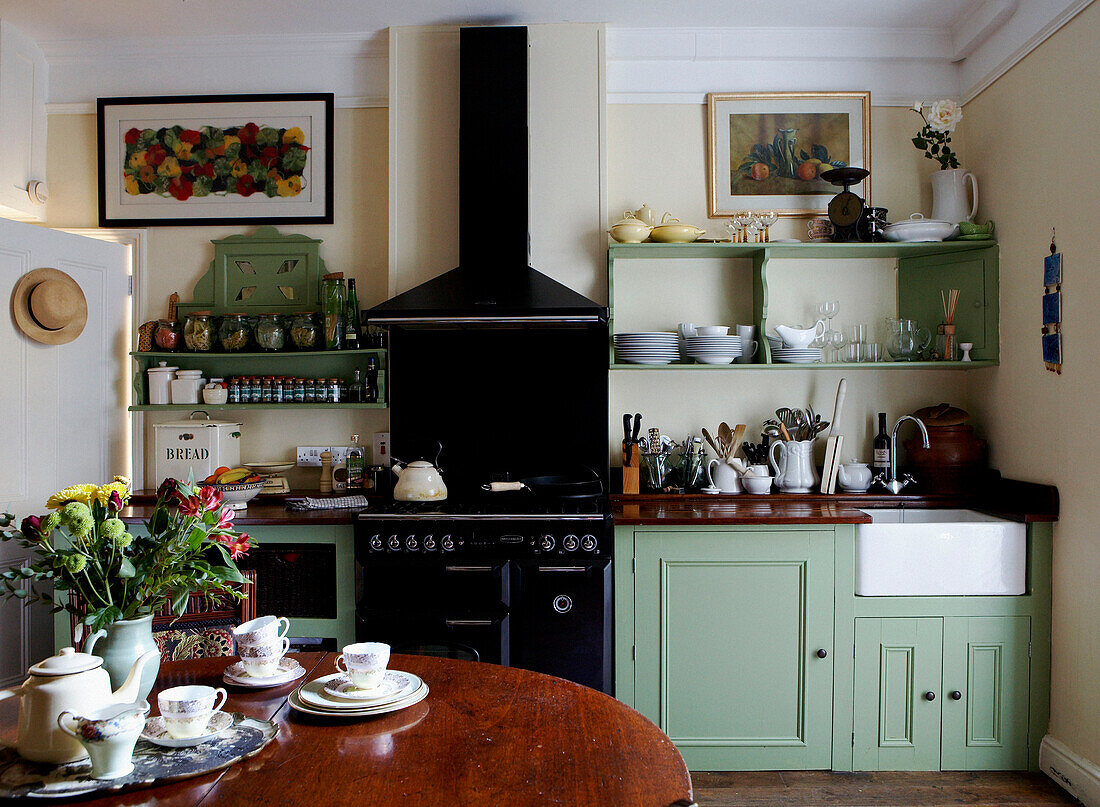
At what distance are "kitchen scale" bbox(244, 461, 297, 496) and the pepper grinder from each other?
156 millimetres

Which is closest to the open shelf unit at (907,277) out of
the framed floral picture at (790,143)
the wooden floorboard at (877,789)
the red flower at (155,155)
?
the framed floral picture at (790,143)

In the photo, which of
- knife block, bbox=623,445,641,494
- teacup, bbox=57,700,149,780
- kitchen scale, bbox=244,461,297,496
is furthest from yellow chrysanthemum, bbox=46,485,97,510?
knife block, bbox=623,445,641,494

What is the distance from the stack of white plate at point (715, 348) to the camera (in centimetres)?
330

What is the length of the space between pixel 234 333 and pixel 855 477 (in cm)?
277

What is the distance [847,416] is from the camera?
3.58 meters

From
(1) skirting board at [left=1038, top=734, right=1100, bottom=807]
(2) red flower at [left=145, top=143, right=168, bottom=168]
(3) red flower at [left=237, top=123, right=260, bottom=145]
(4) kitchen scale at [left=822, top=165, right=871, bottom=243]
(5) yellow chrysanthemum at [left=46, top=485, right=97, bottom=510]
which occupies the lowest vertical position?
(1) skirting board at [left=1038, top=734, right=1100, bottom=807]

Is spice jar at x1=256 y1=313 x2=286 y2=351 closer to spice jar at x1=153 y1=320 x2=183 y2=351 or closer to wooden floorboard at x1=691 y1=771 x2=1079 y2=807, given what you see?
spice jar at x1=153 y1=320 x2=183 y2=351

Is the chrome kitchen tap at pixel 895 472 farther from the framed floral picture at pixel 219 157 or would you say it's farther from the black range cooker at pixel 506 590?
the framed floral picture at pixel 219 157

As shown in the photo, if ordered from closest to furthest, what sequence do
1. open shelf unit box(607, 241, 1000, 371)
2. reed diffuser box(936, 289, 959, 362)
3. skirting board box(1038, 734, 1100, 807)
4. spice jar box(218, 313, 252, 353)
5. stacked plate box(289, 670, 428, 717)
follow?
stacked plate box(289, 670, 428, 717)
skirting board box(1038, 734, 1100, 807)
open shelf unit box(607, 241, 1000, 371)
reed diffuser box(936, 289, 959, 362)
spice jar box(218, 313, 252, 353)

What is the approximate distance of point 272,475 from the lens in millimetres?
3561

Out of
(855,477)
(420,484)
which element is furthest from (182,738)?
(855,477)

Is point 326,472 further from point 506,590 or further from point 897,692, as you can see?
point 897,692

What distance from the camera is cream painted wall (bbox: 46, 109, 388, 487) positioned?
3.65m

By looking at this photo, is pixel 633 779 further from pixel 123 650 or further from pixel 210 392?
pixel 210 392
